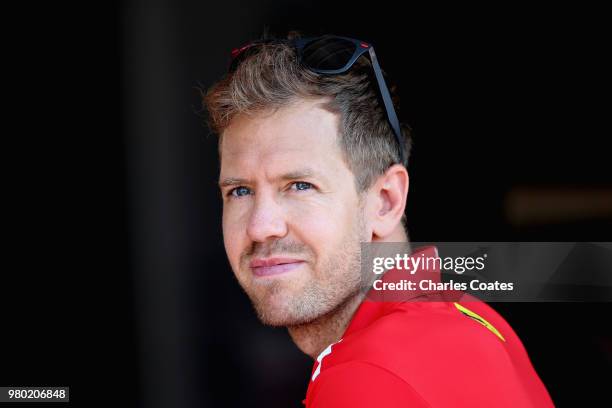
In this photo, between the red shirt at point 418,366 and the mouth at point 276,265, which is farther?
the mouth at point 276,265

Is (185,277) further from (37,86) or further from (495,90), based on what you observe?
(495,90)

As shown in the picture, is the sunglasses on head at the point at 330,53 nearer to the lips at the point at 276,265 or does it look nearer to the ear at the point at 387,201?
the ear at the point at 387,201

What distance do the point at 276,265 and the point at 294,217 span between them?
0.35 ft

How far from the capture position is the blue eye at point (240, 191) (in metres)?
1.45

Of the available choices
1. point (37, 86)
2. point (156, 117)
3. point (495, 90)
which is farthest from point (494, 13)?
point (37, 86)

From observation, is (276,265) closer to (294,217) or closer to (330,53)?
(294,217)

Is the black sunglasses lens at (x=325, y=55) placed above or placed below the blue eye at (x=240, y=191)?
above

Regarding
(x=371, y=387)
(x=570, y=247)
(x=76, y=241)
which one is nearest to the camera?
(x=371, y=387)

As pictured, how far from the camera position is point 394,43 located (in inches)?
124

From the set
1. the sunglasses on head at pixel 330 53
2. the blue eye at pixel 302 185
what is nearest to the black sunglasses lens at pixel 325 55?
the sunglasses on head at pixel 330 53

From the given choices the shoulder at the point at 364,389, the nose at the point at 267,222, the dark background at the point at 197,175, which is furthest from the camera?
the dark background at the point at 197,175

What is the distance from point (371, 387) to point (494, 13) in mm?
2453

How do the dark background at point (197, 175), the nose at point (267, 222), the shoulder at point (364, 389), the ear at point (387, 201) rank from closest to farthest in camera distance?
the shoulder at point (364, 389) < the nose at point (267, 222) < the ear at point (387, 201) < the dark background at point (197, 175)

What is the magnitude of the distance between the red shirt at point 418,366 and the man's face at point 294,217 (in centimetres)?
18
